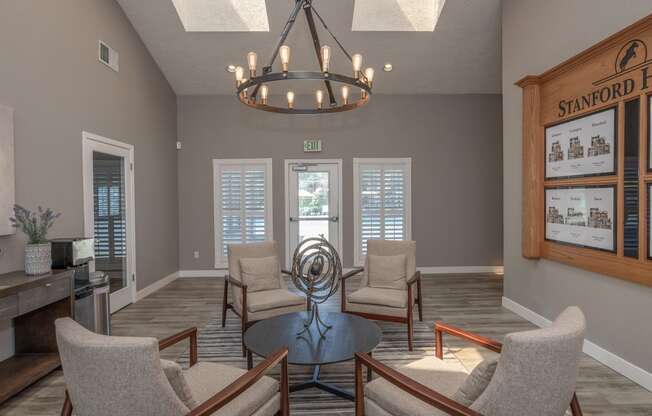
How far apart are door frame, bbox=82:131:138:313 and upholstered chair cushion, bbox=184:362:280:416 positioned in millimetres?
2887

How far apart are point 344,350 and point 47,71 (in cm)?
368

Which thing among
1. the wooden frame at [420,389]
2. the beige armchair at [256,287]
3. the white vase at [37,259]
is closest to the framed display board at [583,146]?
the wooden frame at [420,389]

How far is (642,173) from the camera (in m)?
2.79

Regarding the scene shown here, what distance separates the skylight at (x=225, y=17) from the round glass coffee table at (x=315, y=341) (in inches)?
164

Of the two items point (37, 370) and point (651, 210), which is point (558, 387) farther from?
point (37, 370)

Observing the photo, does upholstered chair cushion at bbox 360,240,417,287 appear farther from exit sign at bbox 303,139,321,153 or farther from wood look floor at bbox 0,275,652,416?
exit sign at bbox 303,139,321,153

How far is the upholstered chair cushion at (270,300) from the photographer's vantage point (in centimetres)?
365

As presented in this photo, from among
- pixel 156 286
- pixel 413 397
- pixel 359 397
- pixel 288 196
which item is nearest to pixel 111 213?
pixel 156 286

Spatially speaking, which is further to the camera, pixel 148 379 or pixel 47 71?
pixel 47 71

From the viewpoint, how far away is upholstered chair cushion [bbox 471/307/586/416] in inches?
57.9

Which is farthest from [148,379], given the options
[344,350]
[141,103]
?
[141,103]

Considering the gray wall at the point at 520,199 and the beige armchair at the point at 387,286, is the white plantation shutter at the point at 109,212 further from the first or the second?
the gray wall at the point at 520,199

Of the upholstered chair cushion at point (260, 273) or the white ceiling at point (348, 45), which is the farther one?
the white ceiling at point (348, 45)

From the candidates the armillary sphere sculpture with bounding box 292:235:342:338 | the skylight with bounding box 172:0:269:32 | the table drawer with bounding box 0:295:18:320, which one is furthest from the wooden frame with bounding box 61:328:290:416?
the skylight with bounding box 172:0:269:32
